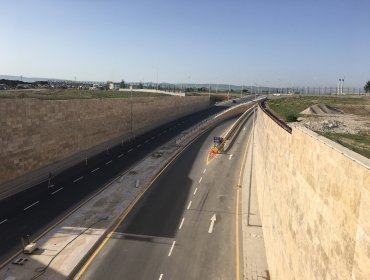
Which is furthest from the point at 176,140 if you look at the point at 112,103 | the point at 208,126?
the point at 208,126

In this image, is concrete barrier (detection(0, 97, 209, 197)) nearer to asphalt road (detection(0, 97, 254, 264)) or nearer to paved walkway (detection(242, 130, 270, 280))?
asphalt road (detection(0, 97, 254, 264))

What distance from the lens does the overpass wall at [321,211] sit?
9.51 meters

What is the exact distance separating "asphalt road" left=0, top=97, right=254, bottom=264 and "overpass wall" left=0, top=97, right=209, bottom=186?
2.33m

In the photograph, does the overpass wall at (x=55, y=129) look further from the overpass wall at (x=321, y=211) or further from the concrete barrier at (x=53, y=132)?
the overpass wall at (x=321, y=211)

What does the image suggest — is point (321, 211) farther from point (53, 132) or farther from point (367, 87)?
point (367, 87)

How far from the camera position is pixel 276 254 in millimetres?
22375

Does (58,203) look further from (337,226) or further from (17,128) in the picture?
(337,226)

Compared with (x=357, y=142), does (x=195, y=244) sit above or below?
below

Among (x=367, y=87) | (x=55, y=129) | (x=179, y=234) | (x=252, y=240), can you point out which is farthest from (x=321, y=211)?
(x=367, y=87)

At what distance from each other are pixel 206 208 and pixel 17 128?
69.2 ft

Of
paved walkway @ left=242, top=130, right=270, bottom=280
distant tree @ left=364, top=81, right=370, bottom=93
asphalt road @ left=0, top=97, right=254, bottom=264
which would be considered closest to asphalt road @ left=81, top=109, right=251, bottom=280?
paved walkway @ left=242, top=130, right=270, bottom=280

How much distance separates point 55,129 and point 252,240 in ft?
91.5

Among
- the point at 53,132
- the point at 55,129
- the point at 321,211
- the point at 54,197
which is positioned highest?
the point at 321,211

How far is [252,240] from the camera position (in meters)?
30.9
